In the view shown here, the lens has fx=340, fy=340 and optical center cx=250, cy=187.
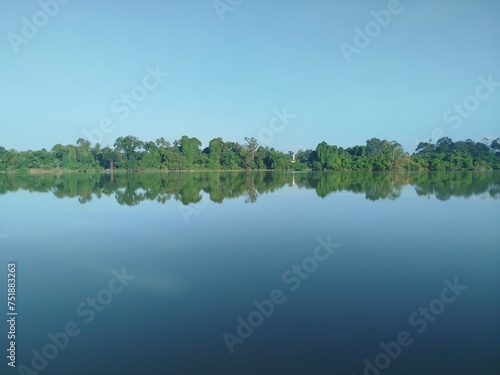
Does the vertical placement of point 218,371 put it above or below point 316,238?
below

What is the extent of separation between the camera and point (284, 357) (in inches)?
128

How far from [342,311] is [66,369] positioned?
3014mm

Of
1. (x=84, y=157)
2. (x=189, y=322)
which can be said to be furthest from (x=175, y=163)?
(x=189, y=322)

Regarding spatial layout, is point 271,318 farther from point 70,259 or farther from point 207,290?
point 70,259
